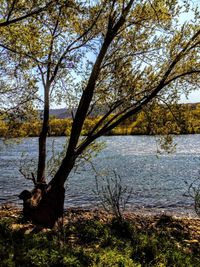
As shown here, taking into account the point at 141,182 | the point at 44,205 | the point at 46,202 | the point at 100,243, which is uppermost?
the point at 46,202

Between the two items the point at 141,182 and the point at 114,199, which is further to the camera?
the point at 141,182

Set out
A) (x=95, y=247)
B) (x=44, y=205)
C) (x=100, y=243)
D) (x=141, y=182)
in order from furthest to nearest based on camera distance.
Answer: (x=141, y=182)
(x=44, y=205)
(x=100, y=243)
(x=95, y=247)

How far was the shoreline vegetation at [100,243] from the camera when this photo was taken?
26.0ft

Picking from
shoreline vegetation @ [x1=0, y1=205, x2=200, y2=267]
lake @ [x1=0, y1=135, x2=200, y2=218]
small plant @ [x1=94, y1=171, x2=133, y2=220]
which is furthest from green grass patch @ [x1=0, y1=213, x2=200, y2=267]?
lake @ [x1=0, y1=135, x2=200, y2=218]

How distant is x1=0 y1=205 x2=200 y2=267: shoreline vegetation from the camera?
7926mm

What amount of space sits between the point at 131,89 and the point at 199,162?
29632mm

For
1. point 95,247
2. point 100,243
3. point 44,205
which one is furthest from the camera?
point 44,205

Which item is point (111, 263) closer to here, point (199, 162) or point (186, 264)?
point (186, 264)

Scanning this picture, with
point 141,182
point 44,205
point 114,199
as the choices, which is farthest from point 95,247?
point 141,182

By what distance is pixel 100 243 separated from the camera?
11.5 m

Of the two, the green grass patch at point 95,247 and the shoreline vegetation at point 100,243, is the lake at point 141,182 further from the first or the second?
the green grass patch at point 95,247

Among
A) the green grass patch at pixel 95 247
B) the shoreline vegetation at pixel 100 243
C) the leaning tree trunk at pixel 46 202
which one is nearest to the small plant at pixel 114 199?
the shoreline vegetation at pixel 100 243

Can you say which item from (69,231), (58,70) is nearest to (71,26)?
(58,70)

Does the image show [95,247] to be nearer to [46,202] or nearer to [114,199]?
[114,199]
